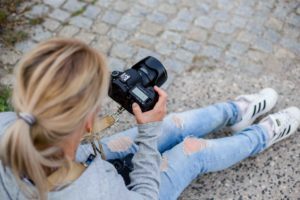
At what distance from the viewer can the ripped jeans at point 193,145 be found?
2.57m

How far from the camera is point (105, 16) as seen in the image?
13.2 feet

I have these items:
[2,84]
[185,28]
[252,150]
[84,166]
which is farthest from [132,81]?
[185,28]

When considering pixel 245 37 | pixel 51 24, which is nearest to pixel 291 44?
pixel 245 37

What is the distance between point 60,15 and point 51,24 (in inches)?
4.8

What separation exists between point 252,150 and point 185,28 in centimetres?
139

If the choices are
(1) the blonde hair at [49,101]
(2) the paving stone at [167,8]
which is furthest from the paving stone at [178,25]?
(1) the blonde hair at [49,101]

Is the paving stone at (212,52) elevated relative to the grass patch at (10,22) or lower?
elevated

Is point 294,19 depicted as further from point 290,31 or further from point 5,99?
point 5,99

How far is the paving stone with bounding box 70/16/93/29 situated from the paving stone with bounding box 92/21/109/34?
0.04 meters

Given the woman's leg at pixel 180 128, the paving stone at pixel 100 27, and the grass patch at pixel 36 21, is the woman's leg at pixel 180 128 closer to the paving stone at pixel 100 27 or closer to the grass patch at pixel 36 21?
the paving stone at pixel 100 27

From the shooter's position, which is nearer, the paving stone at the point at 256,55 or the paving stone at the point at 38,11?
the paving stone at the point at 256,55

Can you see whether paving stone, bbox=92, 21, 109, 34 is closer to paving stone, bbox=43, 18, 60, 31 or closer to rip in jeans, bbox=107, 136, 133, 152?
paving stone, bbox=43, 18, 60, 31

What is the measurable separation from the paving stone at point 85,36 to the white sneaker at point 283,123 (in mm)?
1516

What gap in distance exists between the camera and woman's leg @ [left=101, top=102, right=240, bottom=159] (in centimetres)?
269
